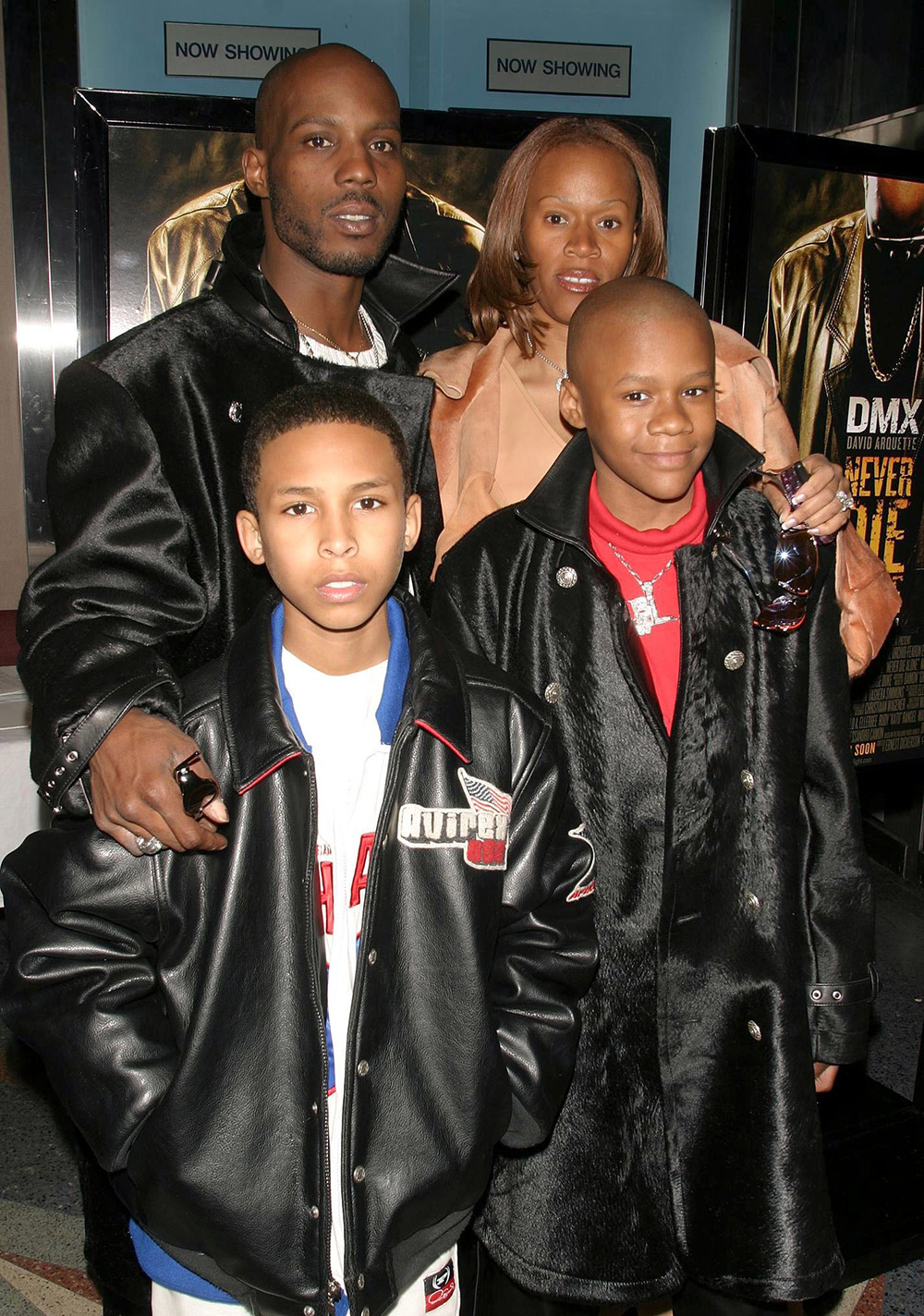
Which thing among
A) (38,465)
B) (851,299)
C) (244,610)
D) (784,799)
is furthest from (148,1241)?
(851,299)

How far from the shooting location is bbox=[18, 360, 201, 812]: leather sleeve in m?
1.66

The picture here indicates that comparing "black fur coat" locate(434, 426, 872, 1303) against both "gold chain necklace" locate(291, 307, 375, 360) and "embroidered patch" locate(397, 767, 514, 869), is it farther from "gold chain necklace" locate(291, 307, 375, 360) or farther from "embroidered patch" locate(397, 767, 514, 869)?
"gold chain necklace" locate(291, 307, 375, 360)

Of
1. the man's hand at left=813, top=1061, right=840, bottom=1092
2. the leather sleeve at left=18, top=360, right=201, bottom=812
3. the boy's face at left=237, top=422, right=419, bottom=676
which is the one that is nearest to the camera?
the boy's face at left=237, top=422, right=419, bottom=676

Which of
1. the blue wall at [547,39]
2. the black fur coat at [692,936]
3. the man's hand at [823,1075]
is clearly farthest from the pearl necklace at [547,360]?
the blue wall at [547,39]

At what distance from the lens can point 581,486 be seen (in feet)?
6.37

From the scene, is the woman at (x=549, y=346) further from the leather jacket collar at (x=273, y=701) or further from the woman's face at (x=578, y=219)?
the leather jacket collar at (x=273, y=701)

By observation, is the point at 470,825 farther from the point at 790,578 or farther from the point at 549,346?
the point at 549,346

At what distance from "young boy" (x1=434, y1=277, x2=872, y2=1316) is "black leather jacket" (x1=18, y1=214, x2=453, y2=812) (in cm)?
42

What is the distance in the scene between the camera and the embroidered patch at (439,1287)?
65.6 inches

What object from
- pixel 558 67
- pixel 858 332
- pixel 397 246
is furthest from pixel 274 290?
pixel 558 67

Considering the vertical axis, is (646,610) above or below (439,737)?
above

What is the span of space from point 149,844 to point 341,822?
0.26 meters

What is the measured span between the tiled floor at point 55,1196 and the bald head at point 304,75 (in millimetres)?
2491

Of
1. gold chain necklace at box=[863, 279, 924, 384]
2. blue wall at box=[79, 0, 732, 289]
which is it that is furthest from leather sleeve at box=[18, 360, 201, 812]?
blue wall at box=[79, 0, 732, 289]
